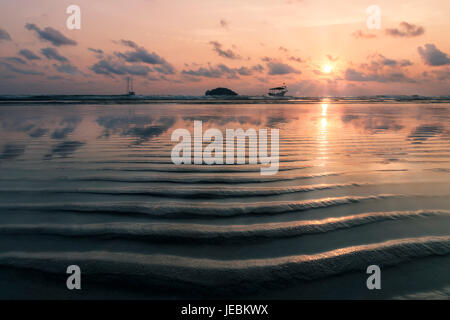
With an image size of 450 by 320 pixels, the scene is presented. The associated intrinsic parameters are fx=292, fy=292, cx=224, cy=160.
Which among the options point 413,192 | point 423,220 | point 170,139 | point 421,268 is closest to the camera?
point 421,268

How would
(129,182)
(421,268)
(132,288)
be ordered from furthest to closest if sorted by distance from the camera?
(129,182)
(421,268)
(132,288)

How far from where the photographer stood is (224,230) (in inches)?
82.0

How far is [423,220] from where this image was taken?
7.41 ft

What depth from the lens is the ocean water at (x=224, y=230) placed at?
61.0 inches

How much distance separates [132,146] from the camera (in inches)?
218

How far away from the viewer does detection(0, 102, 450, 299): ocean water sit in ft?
5.08

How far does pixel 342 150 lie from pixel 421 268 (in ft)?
12.4
